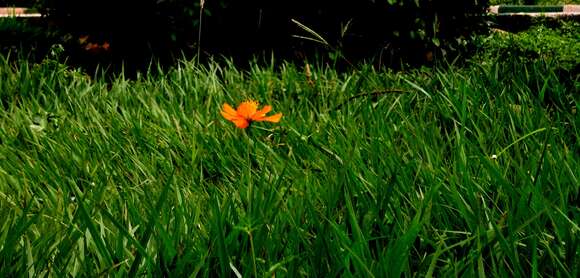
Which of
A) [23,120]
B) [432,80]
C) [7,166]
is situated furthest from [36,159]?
[432,80]

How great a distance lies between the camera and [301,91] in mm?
3201

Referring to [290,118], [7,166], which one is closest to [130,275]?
[7,166]

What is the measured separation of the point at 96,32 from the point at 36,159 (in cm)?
186

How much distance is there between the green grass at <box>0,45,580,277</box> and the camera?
144 centimetres

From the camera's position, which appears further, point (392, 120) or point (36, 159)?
point (392, 120)

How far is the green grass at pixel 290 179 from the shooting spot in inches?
56.6

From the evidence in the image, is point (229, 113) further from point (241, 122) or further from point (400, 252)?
point (400, 252)

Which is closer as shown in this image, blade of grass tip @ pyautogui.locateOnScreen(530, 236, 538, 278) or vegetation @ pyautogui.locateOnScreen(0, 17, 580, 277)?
blade of grass tip @ pyautogui.locateOnScreen(530, 236, 538, 278)

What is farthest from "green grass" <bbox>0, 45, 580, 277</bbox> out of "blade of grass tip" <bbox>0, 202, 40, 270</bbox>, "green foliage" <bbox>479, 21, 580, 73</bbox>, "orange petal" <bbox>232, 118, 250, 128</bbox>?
"green foliage" <bbox>479, 21, 580, 73</bbox>

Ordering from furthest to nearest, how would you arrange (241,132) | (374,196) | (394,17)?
1. (394,17)
2. (241,132)
3. (374,196)

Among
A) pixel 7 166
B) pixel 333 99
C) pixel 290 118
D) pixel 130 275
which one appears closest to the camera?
pixel 130 275

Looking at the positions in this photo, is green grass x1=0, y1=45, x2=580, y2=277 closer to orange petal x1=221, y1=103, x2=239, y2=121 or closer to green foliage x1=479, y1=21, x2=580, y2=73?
orange petal x1=221, y1=103, x2=239, y2=121

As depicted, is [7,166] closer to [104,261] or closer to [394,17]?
[104,261]

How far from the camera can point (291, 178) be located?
2.02 m
